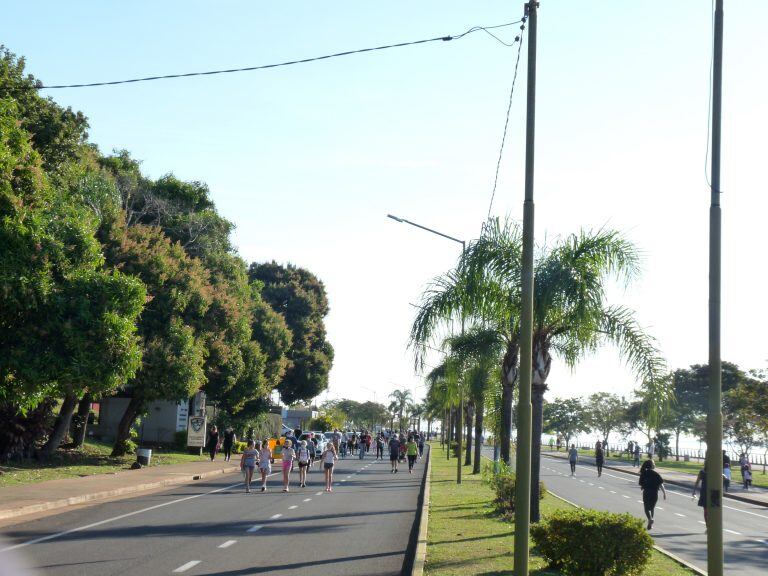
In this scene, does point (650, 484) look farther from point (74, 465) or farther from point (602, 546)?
point (74, 465)

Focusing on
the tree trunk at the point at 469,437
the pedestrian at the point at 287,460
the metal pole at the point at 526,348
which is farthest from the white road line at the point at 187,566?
the tree trunk at the point at 469,437

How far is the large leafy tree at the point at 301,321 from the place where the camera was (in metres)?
71.8

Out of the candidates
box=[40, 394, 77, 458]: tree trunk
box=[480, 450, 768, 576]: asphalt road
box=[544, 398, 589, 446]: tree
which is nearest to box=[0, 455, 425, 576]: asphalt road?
box=[480, 450, 768, 576]: asphalt road

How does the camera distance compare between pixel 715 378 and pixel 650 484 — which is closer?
pixel 715 378

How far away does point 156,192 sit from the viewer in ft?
Result: 159

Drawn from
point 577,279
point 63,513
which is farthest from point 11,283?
point 577,279

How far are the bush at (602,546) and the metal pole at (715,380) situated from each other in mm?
2987

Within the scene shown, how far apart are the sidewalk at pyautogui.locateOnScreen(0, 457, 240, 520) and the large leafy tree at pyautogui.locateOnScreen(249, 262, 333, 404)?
108 feet

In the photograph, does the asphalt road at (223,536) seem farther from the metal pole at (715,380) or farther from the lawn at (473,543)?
the metal pole at (715,380)

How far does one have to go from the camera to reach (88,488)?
25.1 metres

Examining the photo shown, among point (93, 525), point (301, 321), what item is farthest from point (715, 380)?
point (301, 321)

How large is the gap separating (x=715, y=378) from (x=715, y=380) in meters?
0.02

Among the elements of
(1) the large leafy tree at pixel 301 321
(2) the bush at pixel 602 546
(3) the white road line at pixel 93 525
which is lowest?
(3) the white road line at pixel 93 525

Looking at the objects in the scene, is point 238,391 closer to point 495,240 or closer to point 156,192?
point 156,192
